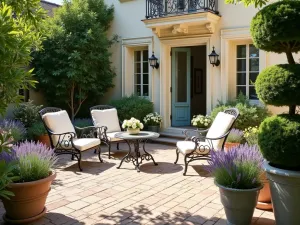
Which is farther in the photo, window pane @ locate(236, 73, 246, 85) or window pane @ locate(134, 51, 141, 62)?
window pane @ locate(134, 51, 141, 62)

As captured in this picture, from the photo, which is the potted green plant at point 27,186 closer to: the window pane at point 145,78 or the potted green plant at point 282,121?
the potted green plant at point 282,121

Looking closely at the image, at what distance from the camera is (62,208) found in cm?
413

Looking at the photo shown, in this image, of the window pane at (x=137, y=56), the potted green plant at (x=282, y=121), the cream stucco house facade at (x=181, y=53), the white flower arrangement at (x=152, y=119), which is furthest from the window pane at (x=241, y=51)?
the potted green plant at (x=282, y=121)

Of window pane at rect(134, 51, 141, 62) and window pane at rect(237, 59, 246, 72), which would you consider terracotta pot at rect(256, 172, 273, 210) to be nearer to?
window pane at rect(237, 59, 246, 72)

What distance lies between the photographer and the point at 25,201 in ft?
11.6

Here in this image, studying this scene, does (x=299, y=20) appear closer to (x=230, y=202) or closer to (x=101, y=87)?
(x=230, y=202)

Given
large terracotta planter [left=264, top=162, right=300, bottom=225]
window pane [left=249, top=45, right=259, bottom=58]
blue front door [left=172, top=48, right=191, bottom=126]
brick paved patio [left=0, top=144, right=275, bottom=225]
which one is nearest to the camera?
large terracotta planter [left=264, top=162, right=300, bottom=225]

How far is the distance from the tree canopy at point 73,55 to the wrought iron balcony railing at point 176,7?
183 cm

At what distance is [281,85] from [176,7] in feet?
21.2

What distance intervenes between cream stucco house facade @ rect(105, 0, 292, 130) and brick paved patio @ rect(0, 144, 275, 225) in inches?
126

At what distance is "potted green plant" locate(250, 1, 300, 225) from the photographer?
317 centimetres

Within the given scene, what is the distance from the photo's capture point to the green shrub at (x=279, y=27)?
128 inches

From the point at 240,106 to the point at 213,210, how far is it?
412cm

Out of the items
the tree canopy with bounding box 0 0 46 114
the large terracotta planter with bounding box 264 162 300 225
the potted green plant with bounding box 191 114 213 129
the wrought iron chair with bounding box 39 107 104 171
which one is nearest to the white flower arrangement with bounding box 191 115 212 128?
the potted green plant with bounding box 191 114 213 129
